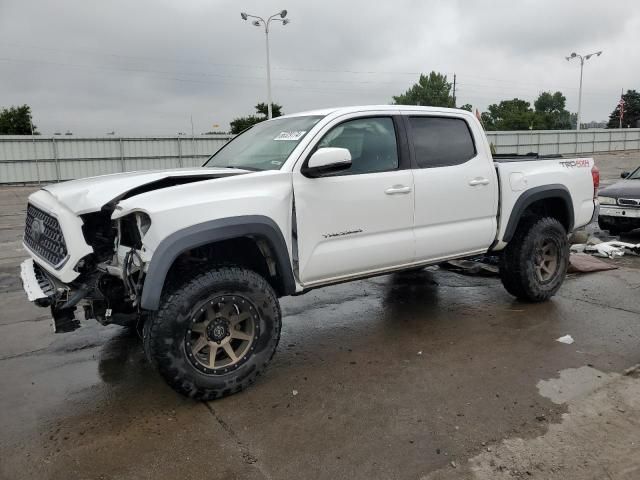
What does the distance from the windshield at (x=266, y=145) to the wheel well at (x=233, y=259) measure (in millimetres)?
602

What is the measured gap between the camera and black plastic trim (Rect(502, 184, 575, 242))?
501cm

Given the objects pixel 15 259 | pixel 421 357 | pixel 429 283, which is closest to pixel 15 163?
pixel 15 259

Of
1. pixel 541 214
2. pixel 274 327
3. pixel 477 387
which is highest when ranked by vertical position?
pixel 541 214

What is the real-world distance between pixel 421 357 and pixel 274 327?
1.30m

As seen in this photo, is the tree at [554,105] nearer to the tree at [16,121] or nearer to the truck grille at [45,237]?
the tree at [16,121]

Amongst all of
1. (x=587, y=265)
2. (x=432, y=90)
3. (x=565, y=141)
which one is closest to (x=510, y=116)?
(x=432, y=90)

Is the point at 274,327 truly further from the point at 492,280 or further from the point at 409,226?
the point at 492,280

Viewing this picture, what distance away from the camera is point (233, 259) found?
3.81m

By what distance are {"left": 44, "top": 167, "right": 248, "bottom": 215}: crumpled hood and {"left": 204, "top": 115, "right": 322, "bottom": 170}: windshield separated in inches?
14.8

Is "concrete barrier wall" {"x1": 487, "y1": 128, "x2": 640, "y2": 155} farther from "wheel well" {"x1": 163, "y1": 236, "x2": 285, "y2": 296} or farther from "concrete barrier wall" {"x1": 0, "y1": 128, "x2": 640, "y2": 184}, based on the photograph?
"wheel well" {"x1": 163, "y1": 236, "x2": 285, "y2": 296}

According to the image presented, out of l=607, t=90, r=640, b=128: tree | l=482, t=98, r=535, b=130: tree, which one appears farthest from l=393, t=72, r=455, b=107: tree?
l=607, t=90, r=640, b=128: tree

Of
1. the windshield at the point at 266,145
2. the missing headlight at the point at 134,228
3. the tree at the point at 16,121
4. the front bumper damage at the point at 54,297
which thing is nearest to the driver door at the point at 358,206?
the windshield at the point at 266,145

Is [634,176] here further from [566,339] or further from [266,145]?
[266,145]

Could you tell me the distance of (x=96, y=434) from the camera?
3152 millimetres
